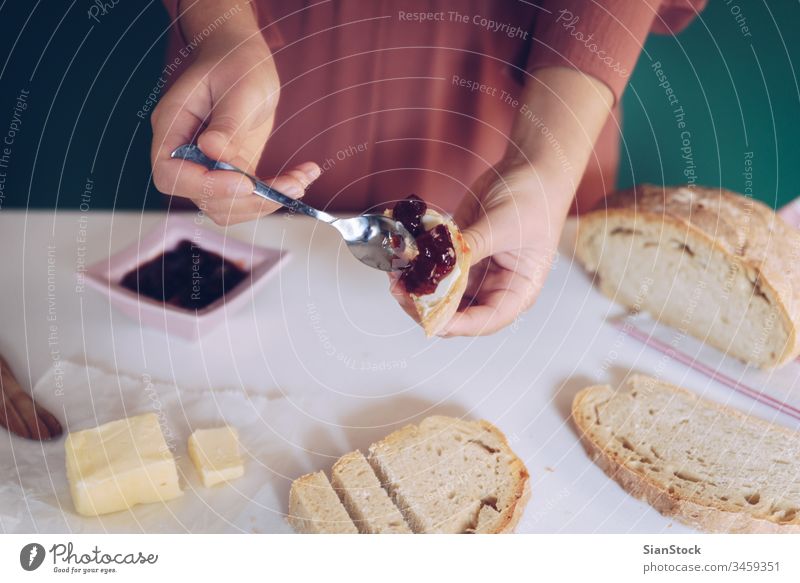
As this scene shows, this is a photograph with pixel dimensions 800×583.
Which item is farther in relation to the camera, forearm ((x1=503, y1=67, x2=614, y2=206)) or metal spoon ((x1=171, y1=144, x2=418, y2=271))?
forearm ((x1=503, y1=67, x2=614, y2=206))

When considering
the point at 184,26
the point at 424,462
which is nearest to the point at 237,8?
the point at 184,26

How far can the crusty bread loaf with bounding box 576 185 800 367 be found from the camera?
2.29 ft

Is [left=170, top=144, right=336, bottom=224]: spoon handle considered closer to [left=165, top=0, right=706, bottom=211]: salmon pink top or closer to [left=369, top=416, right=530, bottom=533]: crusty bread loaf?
[left=165, top=0, right=706, bottom=211]: salmon pink top

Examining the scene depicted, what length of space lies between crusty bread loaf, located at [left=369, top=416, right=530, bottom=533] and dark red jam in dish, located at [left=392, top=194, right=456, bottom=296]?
0.13 metres

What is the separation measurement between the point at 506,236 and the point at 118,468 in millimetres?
398

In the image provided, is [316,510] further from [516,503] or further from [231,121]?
[231,121]

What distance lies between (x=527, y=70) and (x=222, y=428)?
46 centimetres

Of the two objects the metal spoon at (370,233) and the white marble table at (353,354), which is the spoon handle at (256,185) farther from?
the white marble table at (353,354)

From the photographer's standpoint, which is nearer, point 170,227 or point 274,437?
point 274,437

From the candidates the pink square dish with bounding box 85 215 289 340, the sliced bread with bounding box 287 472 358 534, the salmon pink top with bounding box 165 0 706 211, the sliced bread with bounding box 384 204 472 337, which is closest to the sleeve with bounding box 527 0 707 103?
the salmon pink top with bounding box 165 0 706 211

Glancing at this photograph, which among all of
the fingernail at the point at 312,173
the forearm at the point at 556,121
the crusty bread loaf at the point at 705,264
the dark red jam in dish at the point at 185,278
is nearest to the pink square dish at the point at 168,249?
the dark red jam in dish at the point at 185,278

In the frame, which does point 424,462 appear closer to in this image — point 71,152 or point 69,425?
point 69,425

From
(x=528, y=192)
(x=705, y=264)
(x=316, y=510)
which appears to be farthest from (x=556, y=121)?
(x=316, y=510)

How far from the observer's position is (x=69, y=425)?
57cm
